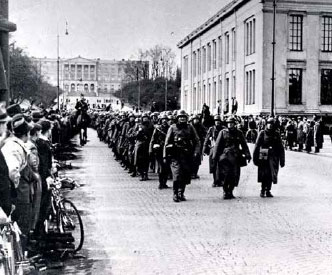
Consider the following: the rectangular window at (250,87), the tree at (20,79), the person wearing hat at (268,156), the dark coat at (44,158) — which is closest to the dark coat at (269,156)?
the person wearing hat at (268,156)

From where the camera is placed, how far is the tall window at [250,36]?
182 feet

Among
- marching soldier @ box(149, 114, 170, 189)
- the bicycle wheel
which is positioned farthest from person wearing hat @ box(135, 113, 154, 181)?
the bicycle wheel

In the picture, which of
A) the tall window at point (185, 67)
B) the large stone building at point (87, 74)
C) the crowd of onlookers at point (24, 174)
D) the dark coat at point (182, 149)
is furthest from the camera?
the large stone building at point (87, 74)

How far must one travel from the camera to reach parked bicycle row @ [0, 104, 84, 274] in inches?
221

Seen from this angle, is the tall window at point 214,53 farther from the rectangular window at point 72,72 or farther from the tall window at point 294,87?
the rectangular window at point 72,72

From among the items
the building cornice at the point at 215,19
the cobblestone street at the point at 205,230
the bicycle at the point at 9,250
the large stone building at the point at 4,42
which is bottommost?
the cobblestone street at the point at 205,230

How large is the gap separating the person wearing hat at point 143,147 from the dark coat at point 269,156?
500cm

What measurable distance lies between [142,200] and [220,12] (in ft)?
177

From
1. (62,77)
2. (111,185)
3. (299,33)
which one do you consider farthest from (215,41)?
(62,77)

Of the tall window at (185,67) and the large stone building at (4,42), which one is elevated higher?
the tall window at (185,67)

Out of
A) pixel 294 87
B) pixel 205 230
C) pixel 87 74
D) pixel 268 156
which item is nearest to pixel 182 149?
pixel 268 156

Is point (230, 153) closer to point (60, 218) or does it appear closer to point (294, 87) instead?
point (60, 218)

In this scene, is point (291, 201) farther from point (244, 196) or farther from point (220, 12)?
point (220, 12)

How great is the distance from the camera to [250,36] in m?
56.8
